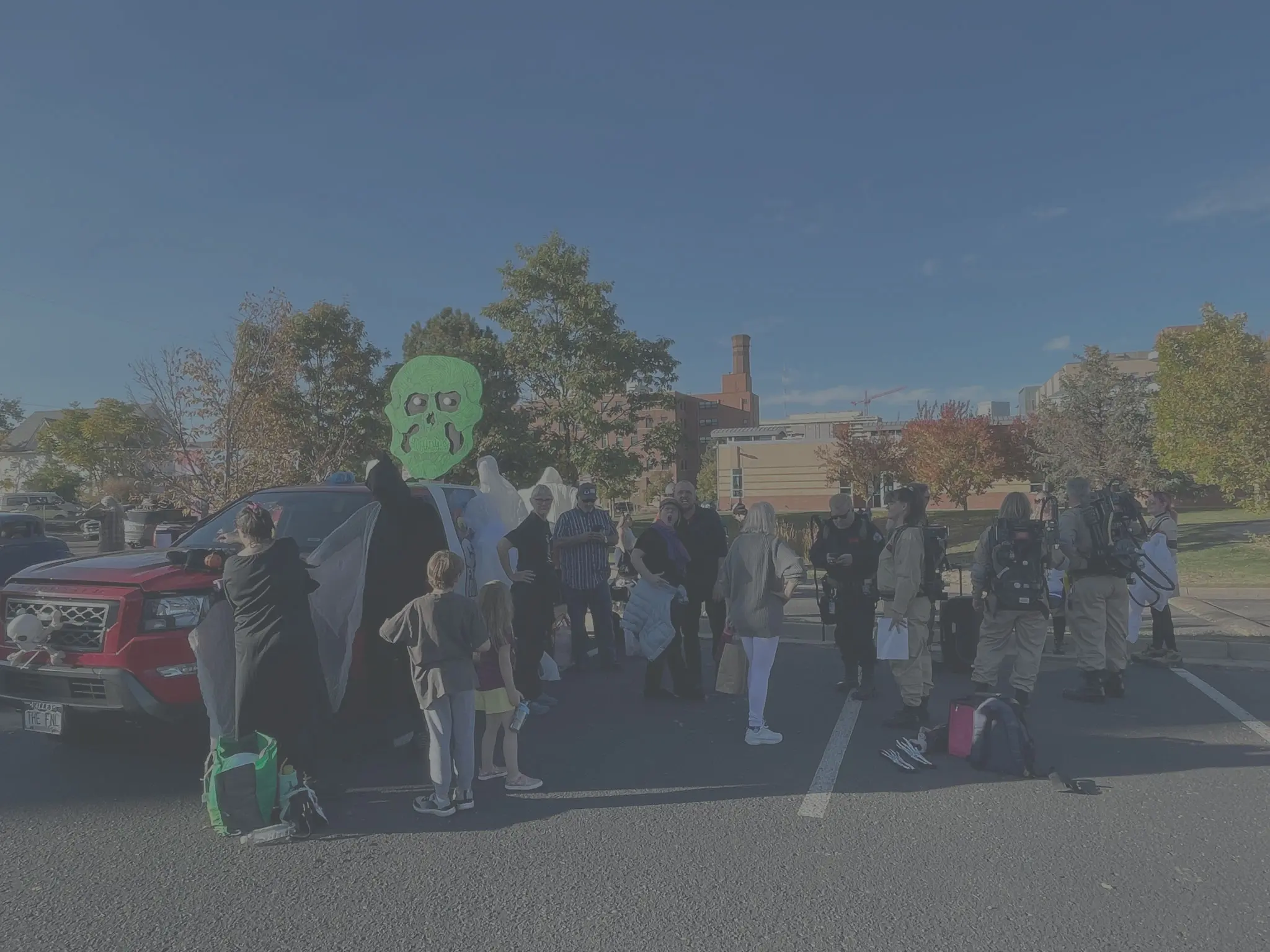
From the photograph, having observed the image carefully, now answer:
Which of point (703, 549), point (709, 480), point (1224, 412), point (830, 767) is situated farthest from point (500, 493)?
point (709, 480)

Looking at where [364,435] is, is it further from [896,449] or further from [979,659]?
[896,449]

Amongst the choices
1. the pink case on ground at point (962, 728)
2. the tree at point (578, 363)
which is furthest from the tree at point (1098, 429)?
the pink case on ground at point (962, 728)

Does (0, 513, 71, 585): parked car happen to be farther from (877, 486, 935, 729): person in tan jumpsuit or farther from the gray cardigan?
(877, 486, 935, 729): person in tan jumpsuit

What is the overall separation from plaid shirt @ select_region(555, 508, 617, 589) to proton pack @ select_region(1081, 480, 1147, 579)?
4085mm

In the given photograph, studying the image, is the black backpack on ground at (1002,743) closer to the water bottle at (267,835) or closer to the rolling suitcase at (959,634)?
the rolling suitcase at (959,634)

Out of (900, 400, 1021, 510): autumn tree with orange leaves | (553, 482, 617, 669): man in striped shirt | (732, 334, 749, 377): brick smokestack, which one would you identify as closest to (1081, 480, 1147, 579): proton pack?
(553, 482, 617, 669): man in striped shirt

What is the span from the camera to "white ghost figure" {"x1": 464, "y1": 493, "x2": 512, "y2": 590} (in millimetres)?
6691

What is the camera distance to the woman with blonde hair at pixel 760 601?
18.8ft

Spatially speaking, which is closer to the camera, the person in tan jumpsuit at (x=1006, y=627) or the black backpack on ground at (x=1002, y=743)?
the black backpack on ground at (x=1002, y=743)

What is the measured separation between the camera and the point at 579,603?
799 centimetres

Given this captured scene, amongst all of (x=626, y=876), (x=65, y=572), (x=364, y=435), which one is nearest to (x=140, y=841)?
(x=65, y=572)

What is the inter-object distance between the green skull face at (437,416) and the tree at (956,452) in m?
29.7

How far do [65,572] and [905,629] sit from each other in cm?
550

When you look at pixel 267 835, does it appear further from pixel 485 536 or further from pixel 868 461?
pixel 868 461
